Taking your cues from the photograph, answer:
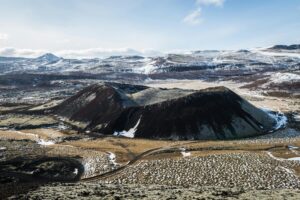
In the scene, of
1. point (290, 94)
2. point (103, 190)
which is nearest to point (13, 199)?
point (103, 190)

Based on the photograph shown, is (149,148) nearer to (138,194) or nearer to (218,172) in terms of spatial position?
(218,172)

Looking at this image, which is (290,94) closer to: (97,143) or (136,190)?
(97,143)

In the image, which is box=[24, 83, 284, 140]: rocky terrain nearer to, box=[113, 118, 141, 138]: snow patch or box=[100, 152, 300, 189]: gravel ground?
box=[113, 118, 141, 138]: snow patch

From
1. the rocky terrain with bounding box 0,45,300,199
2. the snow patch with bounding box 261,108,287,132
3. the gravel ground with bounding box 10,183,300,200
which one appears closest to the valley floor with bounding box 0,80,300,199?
the gravel ground with bounding box 10,183,300,200

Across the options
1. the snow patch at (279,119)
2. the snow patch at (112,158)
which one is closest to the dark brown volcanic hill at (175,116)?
the snow patch at (279,119)

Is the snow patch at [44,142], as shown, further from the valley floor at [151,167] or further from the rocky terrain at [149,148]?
the rocky terrain at [149,148]

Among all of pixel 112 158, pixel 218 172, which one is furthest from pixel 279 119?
pixel 112 158

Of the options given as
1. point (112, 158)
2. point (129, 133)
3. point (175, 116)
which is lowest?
point (112, 158)

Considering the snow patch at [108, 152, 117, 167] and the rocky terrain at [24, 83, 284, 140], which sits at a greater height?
the rocky terrain at [24, 83, 284, 140]
